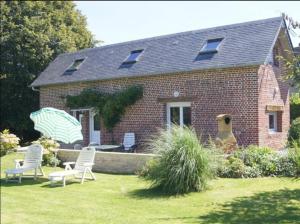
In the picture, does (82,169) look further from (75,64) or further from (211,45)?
(75,64)

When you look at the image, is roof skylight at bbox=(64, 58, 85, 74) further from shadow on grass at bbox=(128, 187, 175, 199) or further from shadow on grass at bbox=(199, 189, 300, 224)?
shadow on grass at bbox=(199, 189, 300, 224)

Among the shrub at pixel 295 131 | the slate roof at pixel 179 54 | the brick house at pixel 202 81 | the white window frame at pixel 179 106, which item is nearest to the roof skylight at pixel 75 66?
the slate roof at pixel 179 54

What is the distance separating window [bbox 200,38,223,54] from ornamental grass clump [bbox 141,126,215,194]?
922 centimetres

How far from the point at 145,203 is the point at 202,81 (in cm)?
1046

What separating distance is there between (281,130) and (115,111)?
7.99 m

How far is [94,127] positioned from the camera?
23.3 m

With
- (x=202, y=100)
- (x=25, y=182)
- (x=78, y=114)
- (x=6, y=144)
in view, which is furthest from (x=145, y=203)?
(x=78, y=114)

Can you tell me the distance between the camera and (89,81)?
23.0m

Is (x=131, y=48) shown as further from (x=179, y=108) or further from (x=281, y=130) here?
(x=281, y=130)

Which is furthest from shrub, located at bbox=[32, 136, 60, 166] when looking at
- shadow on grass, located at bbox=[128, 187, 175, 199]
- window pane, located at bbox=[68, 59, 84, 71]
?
window pane, located at bbox=[68, 59, 84, 71]

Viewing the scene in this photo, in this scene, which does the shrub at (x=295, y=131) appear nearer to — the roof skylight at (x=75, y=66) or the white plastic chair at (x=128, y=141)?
the white plastic chair at (x=128, y=141)

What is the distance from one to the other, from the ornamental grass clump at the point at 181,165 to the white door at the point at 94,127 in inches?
496

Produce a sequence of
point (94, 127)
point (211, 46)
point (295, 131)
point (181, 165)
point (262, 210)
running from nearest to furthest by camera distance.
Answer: point (262, 210)
point (181, 165)
point (295, 131)
point (211, 46)
point (94, 127)

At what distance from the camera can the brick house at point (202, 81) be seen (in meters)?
17.7
